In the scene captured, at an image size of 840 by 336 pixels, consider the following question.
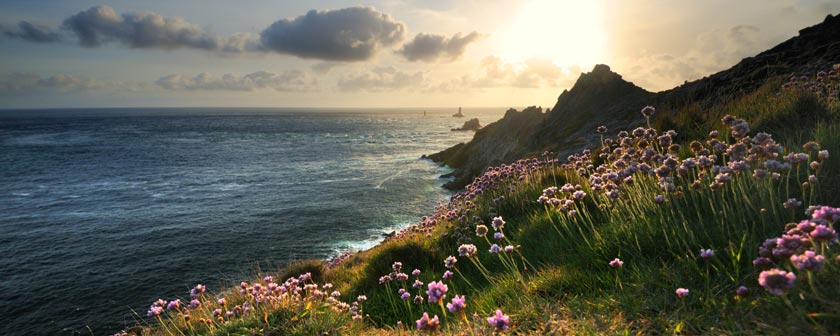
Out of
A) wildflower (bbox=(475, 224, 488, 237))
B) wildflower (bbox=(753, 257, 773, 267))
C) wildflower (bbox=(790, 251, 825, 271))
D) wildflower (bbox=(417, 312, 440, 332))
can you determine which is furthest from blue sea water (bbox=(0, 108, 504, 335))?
wildflower (bbox=(790, 251, 825, 271))

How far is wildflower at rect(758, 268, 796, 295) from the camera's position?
2340mm

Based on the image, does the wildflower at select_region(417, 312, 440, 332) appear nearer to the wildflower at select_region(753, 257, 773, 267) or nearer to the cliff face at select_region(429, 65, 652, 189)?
the wildflower at select_region(753, 257, 773, 267)

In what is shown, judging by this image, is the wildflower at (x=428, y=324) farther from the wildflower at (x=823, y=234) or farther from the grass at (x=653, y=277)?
the wildflower at (x=823, y=234)

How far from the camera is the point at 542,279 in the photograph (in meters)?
5.13

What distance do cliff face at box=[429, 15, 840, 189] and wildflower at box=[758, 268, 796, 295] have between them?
17649 millimetres

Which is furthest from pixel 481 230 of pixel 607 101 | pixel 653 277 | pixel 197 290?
pixel 607 101

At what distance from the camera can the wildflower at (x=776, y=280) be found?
234 cm

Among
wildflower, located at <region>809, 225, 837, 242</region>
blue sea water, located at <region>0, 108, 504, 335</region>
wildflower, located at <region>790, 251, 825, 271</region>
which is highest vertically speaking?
wildflower, located at <region>809, 225, 837, 242</region>

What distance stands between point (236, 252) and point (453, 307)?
108 ft

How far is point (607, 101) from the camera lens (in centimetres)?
4109

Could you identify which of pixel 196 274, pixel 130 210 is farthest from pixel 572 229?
pixel 130 210

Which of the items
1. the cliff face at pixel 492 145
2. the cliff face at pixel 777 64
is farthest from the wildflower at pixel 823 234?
the cliff face at pixel 492 145

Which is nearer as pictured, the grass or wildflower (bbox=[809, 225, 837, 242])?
wildflower (bbox=[809, 225, 837, 242])

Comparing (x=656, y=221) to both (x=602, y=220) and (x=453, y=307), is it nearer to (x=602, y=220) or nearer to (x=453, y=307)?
(x=602, y=220)
